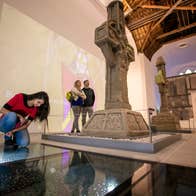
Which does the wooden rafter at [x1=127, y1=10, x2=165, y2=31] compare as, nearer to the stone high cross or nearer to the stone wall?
the stone high cross

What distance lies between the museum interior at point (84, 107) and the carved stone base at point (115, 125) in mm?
16

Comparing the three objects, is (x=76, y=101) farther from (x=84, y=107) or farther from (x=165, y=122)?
(x=165, y=122)

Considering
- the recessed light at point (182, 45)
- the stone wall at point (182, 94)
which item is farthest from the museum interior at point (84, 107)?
the stone wall at point (182, 94)

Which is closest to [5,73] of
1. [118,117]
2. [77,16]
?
[118,117]

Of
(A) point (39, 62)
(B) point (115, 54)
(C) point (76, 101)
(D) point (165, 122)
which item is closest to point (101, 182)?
(B) point (115, 54)

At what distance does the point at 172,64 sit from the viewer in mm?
11422

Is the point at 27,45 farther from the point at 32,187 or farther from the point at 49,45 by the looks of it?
the point at 32,187

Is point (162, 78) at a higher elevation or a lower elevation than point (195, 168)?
higher

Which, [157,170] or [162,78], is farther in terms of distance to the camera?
[162,78]

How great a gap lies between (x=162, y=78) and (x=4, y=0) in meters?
4.99

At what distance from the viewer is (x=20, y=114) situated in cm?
172

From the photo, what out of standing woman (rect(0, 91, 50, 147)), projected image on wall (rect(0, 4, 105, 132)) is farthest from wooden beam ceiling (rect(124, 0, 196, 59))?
standing woman (rect(0, 91, 50, 147))

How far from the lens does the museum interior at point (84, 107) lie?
2.36 ft

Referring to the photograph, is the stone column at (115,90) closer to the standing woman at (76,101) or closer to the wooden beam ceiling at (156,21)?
the standing woman at (76,101)
